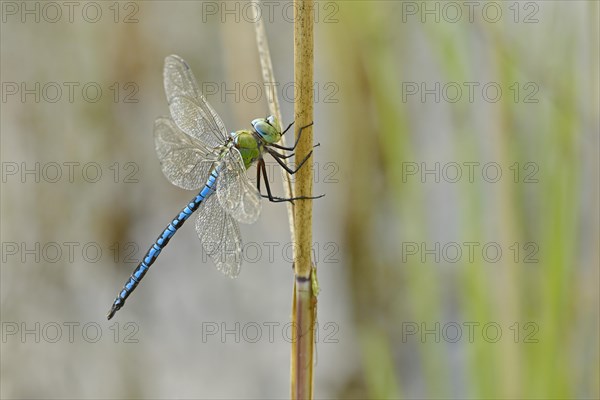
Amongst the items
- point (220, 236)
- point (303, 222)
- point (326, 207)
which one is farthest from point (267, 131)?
point (326, 207)

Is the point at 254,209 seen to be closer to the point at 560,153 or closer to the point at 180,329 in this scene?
the point at 560,153

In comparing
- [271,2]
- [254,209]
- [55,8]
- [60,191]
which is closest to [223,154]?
[254,209]

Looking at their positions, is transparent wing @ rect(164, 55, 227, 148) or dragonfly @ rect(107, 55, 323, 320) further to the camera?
transparent wing @ rect(164, 55, 227, 148)

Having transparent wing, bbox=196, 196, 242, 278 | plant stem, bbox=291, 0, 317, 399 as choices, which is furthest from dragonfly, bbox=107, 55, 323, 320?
plant stem, bbox=291, 0, 317, 399

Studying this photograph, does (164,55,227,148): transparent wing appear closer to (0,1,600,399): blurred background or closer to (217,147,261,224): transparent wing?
(217,147,261,224): transparent wing

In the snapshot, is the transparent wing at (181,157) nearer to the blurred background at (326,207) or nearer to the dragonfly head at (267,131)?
the dragonfly head at (267,131)

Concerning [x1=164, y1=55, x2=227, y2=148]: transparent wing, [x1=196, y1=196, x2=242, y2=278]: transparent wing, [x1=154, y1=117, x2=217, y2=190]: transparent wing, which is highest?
[x1=164, y1=55, x2=227, y2=148]: transparent wing

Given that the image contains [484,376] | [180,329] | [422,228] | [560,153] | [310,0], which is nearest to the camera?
[310,0]

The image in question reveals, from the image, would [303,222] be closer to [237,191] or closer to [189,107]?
[237,191]
